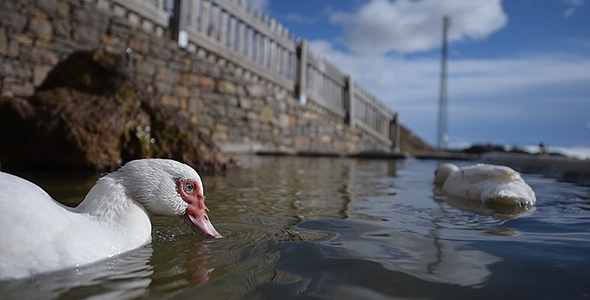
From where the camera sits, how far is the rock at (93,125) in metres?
4.15

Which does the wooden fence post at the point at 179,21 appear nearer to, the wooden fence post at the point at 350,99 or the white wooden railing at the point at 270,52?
the white wooden railing at the point at 270,52

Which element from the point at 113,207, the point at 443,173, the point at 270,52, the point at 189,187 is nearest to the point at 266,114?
the point at 270,52

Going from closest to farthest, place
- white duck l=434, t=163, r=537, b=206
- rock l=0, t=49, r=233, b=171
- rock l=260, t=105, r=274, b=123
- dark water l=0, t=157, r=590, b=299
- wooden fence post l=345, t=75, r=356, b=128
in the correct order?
1. dark water l=0, t=157, r=590, b=299
2. white duck l=434, t=163, r=537, b=206
3. rock l=0, t=49, r=233, b=171
4. rock l=260, t=105, r=274, b=123
5. wooden fence post l=345, t=75, r=356, b=128

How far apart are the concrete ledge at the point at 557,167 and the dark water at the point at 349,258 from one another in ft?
9.24

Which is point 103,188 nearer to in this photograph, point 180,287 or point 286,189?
point 180,287

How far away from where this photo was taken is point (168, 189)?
6.22 ft

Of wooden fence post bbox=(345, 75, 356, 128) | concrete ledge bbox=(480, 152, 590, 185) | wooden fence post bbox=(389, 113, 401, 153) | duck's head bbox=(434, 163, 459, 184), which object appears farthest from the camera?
wooden fence post bbox=(389, 113, 401, 153)

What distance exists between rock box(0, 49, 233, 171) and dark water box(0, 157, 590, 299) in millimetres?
1603

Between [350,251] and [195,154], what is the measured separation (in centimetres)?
383

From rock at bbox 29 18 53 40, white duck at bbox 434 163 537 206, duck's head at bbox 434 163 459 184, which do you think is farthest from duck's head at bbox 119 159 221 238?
rock at bbox 29 18 53 40

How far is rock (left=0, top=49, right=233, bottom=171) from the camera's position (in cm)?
415

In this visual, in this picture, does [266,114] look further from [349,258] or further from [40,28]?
[349,258]

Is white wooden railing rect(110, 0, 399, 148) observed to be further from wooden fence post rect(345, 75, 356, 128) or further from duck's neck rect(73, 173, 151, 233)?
duck's neck rect(73, 173, 151, 233)

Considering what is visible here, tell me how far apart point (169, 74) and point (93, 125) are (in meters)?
3.89
